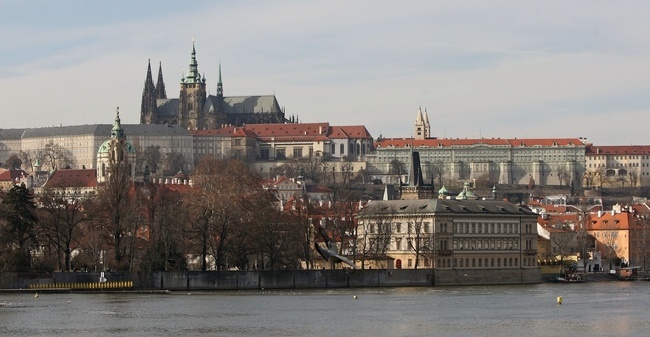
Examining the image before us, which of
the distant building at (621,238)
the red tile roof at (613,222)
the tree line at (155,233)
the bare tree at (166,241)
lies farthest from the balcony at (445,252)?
the red tile roof at (613,222)

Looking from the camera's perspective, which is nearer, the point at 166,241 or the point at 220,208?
the point at 166,241

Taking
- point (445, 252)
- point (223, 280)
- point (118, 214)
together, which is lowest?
point (223, 280)

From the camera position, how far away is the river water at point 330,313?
187ft

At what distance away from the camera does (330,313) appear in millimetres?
64375

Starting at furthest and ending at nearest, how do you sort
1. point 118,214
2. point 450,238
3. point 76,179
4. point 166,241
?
point 76,179, point 450,238, point 118,214, point 166,241

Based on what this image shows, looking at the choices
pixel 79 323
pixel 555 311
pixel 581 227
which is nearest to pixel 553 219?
pixel 581 227

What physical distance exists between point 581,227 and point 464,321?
60.8 metres

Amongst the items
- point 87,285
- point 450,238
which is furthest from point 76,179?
point 87,285

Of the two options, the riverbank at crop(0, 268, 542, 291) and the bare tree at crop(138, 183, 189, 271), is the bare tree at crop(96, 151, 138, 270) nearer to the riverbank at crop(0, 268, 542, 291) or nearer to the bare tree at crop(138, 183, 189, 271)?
the bare tree at crop(138, 183, 189, 271)

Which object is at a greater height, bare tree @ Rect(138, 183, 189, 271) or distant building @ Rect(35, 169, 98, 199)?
distant building @ Rect(35, 169, 98, 199)

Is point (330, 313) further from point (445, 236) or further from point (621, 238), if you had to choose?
point (621, 238)

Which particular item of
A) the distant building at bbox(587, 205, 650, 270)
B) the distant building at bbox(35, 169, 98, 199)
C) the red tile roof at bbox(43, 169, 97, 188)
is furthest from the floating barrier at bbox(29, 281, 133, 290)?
the red tile roof at bbox(43, 169, 97, 188)

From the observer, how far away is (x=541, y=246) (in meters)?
111

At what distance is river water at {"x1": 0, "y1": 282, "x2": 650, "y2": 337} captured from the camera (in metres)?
56.9
